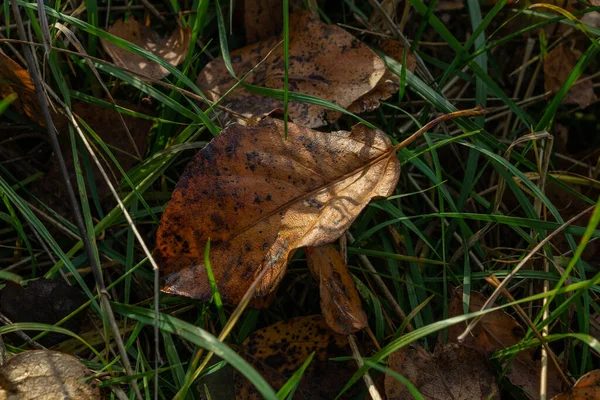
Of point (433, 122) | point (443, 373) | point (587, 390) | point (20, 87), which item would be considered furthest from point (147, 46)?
point (587, 390)

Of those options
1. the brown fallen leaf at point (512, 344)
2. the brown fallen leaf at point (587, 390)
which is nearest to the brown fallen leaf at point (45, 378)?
the brown fallen leaf at point (512, 344)

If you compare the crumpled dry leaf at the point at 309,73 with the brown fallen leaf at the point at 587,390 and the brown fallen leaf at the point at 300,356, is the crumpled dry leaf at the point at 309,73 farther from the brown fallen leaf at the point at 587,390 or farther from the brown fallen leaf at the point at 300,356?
the brown fallen leaf at the point at 587,390

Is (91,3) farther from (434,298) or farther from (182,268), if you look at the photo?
(434,298)

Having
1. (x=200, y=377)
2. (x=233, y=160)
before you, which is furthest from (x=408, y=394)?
(x=233, y=160)

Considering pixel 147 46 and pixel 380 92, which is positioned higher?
pixel 147 46

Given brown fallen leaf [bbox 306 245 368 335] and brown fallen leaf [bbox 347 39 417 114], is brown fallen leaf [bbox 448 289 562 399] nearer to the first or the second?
brown fallen leaf [bbox 306 245 368 335]

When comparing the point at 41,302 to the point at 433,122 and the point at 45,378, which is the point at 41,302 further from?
the point at 433,122
